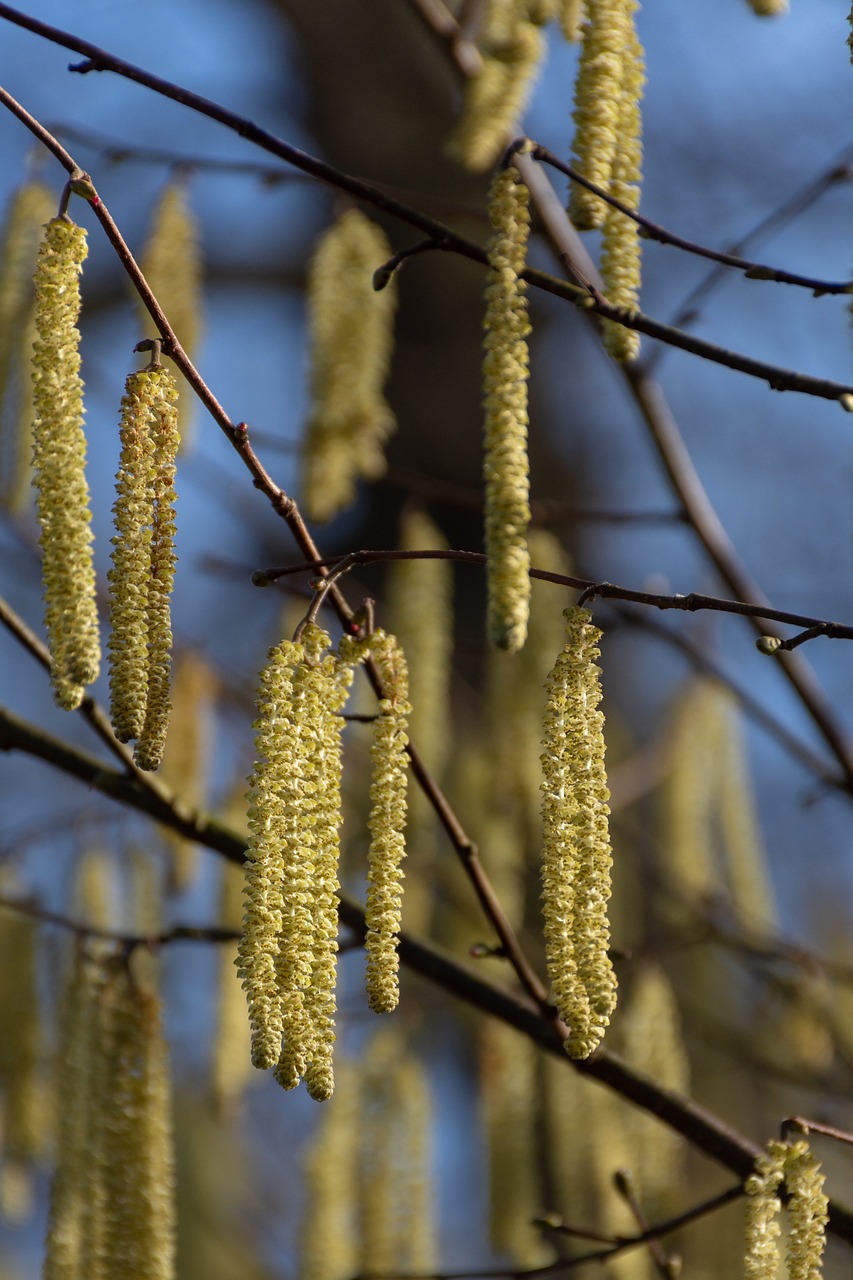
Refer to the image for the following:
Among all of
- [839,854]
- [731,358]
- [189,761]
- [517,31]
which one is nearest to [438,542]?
[189,761]

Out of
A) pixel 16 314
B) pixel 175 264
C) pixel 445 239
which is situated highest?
pixel 175 264

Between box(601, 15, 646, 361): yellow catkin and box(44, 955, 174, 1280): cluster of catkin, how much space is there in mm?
825

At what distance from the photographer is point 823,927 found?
13.3 ft

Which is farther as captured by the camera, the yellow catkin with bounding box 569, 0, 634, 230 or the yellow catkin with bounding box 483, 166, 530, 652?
the yellow catkin with bounding box 569, 0, 634, 230

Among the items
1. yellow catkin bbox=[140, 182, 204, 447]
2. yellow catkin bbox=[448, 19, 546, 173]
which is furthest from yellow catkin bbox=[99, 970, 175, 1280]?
yellow catkin bbox=[448, 19, 546, 173]

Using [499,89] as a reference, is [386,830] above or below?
below

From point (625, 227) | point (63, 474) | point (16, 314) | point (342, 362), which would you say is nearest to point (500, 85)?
point (342, 362)

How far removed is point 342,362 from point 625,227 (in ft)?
2.74

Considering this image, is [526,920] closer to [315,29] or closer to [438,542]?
[438,542]

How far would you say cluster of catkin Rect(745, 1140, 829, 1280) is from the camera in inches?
35.9

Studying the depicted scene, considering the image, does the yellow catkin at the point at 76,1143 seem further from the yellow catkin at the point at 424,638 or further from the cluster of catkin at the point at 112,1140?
the yellow catkin at the point at 424,638

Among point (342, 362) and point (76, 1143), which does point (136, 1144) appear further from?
point (342, 362)

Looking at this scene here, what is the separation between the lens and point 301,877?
2.75 feet

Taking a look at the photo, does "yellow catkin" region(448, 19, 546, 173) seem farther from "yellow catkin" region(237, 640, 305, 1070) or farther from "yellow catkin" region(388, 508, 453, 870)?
"yellow catkin" region(237, 640, 305, 1070)
